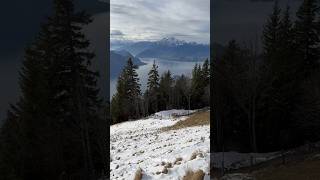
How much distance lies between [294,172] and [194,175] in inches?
188

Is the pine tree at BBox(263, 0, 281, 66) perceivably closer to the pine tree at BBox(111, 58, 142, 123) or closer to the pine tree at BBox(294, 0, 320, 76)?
the pine tree at BBox(294, 0, 320, 76)

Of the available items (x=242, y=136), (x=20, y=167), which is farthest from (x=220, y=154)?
(x=20, y=167)

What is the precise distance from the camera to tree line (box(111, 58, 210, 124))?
247 ft

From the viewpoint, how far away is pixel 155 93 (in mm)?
84688

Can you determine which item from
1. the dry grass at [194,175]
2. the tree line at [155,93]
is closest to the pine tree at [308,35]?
the dry grass at [194,175]

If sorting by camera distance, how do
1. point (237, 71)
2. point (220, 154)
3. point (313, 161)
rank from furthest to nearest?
point (237, 71) → point (220, 154) → point (313, 161)

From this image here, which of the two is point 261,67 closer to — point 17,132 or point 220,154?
point 220,154

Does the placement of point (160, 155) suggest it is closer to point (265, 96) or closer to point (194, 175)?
point (194, 175)

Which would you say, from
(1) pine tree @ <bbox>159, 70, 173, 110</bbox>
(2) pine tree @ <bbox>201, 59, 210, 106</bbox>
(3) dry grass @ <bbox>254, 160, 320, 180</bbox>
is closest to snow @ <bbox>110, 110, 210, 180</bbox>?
(3) dry grass @ <bbox>254, 160, 320, 180</bbox>

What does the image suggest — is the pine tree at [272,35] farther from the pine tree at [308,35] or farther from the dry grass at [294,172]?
the dry grass at [294,172]

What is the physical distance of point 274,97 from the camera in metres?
29.7

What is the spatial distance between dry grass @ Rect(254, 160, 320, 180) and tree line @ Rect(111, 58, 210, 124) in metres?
50.7

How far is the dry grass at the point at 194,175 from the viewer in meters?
21.7

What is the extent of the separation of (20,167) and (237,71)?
16600mm
